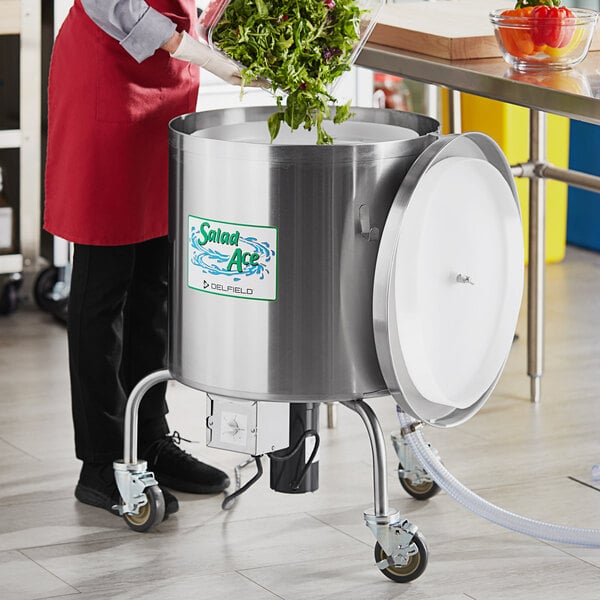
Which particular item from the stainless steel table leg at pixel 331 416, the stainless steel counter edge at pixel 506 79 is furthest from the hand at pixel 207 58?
the stainless steel table leg at pixel 331 416

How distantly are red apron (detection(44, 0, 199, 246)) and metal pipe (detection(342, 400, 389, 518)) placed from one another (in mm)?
559

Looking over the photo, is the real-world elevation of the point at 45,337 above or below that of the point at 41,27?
below

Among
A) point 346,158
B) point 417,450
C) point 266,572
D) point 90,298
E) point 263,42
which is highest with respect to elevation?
point 263,42

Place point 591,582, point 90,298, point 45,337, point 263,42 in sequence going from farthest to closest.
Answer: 1. point 45,337
2. point 90,298
3. point 591,582
4. point 263,42

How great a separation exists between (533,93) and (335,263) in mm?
439

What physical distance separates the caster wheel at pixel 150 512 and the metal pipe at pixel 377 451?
16.7 inches

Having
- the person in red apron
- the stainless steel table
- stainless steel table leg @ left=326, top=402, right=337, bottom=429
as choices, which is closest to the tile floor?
stainless steel table leg @ left=326, top=402, right=337, bottom=429

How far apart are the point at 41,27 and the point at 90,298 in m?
1.53

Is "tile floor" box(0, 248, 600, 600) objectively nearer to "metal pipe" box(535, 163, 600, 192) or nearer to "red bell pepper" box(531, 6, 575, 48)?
"metal pipe" box(535, 163, 600, 192)

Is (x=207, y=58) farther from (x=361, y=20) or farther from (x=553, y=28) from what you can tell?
(x=553, y=28)

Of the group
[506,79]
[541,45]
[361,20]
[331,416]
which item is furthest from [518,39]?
[331,416]

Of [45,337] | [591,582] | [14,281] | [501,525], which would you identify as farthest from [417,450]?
[14,281]

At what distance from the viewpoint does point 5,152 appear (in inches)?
154

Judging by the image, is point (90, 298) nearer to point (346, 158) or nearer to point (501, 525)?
point (346, 158)
